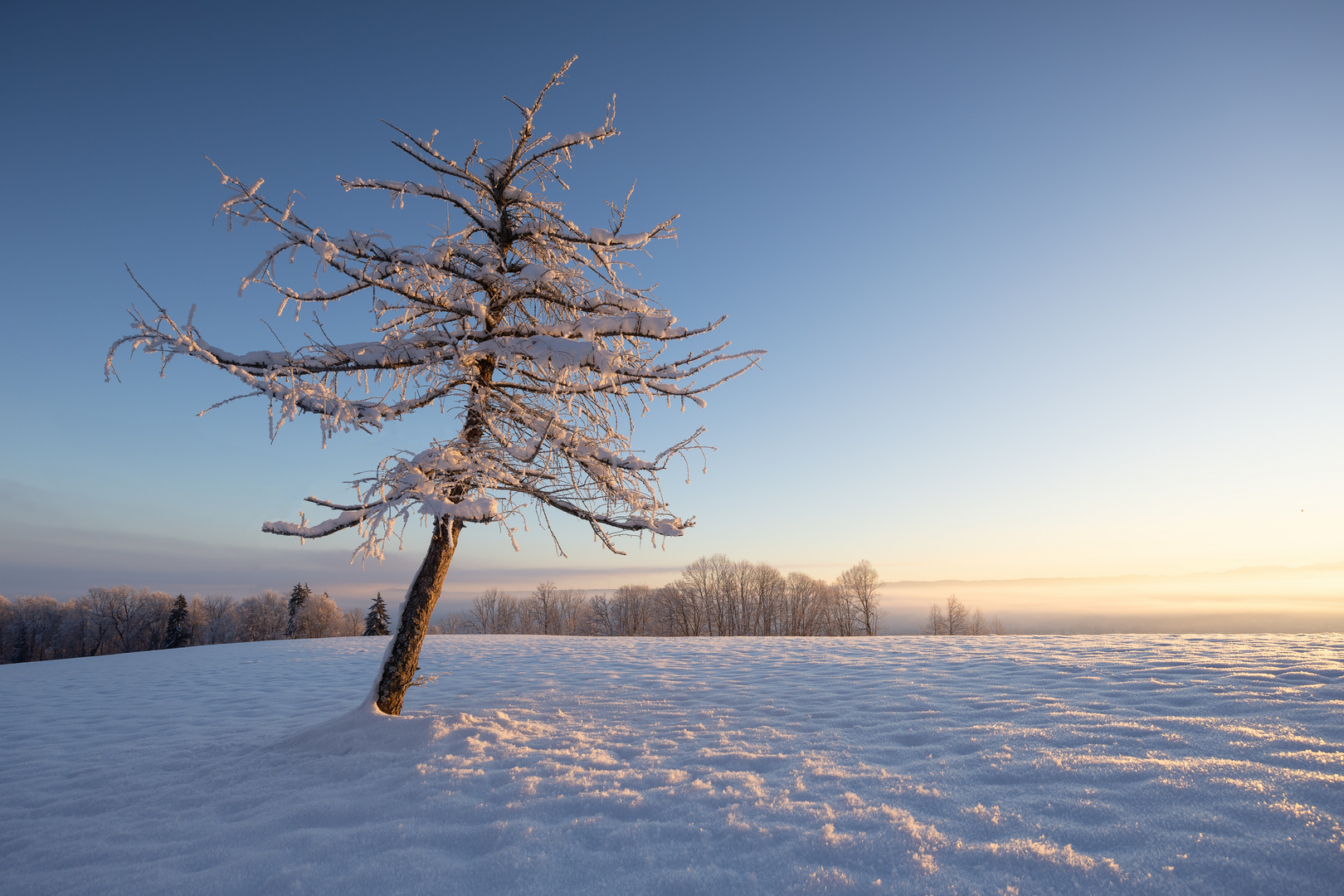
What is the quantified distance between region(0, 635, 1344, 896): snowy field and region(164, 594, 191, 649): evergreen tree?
52.1m

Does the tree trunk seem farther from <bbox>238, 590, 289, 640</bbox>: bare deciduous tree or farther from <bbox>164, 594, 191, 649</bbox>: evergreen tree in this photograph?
<bbox>238, 590, 289, 640</bbox>: bare deciduous tree

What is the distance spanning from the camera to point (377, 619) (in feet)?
123

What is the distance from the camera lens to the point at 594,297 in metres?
5.41

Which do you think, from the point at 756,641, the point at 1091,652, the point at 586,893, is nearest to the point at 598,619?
the point at 756,641

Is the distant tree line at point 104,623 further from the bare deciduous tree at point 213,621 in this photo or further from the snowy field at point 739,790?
the snowy field at point 739,790

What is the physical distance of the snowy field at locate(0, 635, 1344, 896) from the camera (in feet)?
8.45

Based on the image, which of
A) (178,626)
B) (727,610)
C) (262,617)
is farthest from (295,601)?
(727,610)

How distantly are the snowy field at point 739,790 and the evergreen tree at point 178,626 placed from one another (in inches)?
2050

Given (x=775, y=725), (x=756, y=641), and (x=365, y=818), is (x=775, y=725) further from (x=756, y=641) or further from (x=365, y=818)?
(x=756, y=641)

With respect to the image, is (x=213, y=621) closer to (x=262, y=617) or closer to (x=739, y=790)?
(x=262, y=617)

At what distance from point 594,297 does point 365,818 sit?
471cm

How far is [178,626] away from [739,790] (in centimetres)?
6212

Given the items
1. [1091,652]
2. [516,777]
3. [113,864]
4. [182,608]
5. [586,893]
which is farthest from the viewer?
[182,608]

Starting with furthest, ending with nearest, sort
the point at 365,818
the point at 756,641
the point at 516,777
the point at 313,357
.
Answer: the point at 756,641 → the point at 313,357 → the point at 516,777 → the point at 365,818
